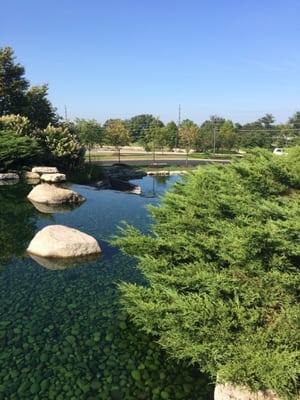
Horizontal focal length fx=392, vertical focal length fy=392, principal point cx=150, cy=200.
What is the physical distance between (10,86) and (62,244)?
28875 millimetres

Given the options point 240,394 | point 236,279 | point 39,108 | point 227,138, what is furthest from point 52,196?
point 227,138

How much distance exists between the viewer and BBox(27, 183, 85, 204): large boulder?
19.9 m

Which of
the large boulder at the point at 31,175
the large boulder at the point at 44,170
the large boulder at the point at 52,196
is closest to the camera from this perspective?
the large boulder at the point at 52,196

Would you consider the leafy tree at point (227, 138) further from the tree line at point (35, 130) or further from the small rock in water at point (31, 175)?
the small rock in water at point (31, 175)

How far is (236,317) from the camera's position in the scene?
6.18m

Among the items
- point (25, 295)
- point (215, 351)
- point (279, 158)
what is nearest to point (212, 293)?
point (215, 351)

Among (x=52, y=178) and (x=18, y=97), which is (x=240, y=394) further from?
(x=18, y=97)

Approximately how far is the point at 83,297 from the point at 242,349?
479 cm

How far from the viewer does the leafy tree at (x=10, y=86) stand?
1419 inches

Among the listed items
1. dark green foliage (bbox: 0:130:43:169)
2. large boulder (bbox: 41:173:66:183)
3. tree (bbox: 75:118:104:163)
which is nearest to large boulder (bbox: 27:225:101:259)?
large boulder (bbox: 41:173:66:183)

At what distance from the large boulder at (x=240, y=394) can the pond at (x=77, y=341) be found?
2.06 ft

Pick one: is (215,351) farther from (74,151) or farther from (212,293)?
(74,151)

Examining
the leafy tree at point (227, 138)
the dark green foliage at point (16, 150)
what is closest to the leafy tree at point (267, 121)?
the leafy tree at point (227, 138)

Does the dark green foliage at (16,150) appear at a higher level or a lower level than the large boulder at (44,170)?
higher
